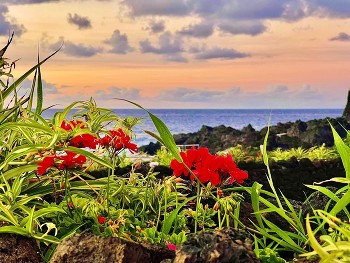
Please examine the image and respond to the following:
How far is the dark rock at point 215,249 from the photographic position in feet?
9.23

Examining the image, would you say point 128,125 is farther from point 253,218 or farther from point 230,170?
point 253,218

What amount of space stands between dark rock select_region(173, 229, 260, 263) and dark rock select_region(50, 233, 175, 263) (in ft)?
1.71

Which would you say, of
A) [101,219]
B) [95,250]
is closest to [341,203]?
[95,250]

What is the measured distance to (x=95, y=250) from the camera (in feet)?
10.9

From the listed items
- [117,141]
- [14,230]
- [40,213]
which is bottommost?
[14,230]

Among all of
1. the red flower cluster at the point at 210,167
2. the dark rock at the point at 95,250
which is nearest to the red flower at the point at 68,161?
the red flower cluster at the point at 210,167

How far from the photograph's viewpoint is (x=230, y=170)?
4.76m

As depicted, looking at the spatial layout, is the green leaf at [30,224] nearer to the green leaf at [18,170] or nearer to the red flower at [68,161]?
the red flower at [68,161]

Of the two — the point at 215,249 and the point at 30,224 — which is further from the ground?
the point at 215,249

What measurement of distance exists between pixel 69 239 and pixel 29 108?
9.18 ft

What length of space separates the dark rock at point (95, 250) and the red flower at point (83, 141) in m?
1.52

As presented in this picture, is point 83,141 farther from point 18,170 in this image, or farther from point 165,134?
point 165,134

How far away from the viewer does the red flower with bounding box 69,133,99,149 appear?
15.8 feet

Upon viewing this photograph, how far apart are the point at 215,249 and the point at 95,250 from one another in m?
0.80
